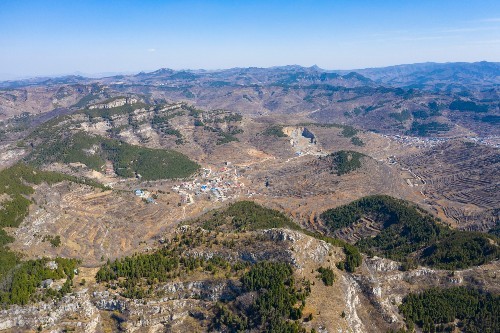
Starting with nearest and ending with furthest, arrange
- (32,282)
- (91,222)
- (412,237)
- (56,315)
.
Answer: (56,315) → (32,282) → (412,237) → (91,222)

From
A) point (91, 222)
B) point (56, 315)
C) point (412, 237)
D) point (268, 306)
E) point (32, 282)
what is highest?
point (32, 282)

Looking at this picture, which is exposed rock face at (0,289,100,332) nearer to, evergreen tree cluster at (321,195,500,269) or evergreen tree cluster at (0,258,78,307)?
evergreen tree cluster at (0,258,78,307)

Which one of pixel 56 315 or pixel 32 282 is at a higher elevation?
pixel 32 282

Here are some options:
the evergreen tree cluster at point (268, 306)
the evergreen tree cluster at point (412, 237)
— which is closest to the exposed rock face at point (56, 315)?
the evergreen tree cluster at point (268, 306)

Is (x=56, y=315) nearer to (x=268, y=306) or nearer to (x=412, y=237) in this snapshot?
(x=268, y=306)

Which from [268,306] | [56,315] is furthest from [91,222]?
[268,306]

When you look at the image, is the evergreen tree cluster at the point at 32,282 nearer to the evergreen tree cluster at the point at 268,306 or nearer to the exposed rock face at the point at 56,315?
the exposed rock face at the point at 56,315

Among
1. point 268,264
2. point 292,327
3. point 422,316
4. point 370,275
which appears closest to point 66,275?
point 268,264

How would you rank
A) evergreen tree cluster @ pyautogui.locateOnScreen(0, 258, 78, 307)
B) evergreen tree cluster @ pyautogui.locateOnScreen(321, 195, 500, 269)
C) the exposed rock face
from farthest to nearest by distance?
evergreen tree cluster @ pyautogui.locateOnScreen(321, 195, 500, 269) < evergreen tree cluster @ pyautogui.locateOnScreen(0, 258, 78, 307) < the exposed rock face

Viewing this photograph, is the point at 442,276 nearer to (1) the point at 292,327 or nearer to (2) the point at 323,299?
(2) the point at 323,299

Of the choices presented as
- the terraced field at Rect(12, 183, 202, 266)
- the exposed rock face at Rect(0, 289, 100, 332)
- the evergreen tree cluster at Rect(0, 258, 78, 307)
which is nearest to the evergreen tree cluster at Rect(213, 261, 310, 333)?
the exposed rock face at Rect(0, 289, 100, 332)

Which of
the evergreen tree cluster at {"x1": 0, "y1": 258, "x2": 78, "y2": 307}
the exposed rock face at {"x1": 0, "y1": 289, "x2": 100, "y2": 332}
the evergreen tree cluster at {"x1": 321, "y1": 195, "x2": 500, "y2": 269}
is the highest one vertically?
the evergreen tree cluster at {"x1": 0, "y1": 258, "x2": 78, "y2": 307}
